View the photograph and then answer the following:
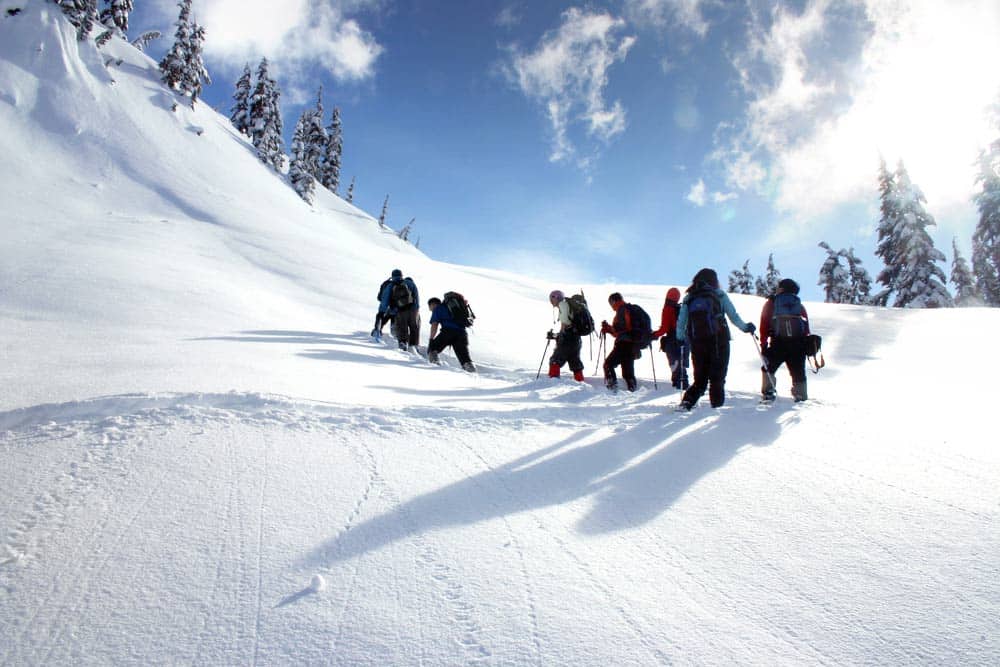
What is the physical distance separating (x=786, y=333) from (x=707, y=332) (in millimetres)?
1731

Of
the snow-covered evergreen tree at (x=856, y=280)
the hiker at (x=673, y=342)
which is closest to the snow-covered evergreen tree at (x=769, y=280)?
the snow-covered evergreen tree at (x=856, y=280)

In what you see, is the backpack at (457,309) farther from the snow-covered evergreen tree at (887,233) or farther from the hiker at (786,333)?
the snow-covered evergreen tree at (887,233)

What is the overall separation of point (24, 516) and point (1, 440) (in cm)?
129

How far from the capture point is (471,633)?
1771 mm

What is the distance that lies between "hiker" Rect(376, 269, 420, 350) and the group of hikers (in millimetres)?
24

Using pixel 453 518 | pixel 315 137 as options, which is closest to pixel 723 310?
pixel 453 518

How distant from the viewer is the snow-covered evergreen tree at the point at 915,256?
2975cm

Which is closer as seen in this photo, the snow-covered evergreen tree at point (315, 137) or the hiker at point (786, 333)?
the hiker at point (786, 333)

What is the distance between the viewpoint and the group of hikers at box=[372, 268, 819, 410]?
19.4 ft

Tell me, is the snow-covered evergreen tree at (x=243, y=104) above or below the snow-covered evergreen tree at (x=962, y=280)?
above

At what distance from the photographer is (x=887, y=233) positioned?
1332 inches

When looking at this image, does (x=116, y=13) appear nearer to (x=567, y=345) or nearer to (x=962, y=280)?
(x=567, y=345)

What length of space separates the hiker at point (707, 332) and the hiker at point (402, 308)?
684cm

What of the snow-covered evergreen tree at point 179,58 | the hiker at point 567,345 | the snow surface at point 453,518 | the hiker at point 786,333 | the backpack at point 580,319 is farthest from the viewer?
the snow-covered evergreen tree at point 179,58
